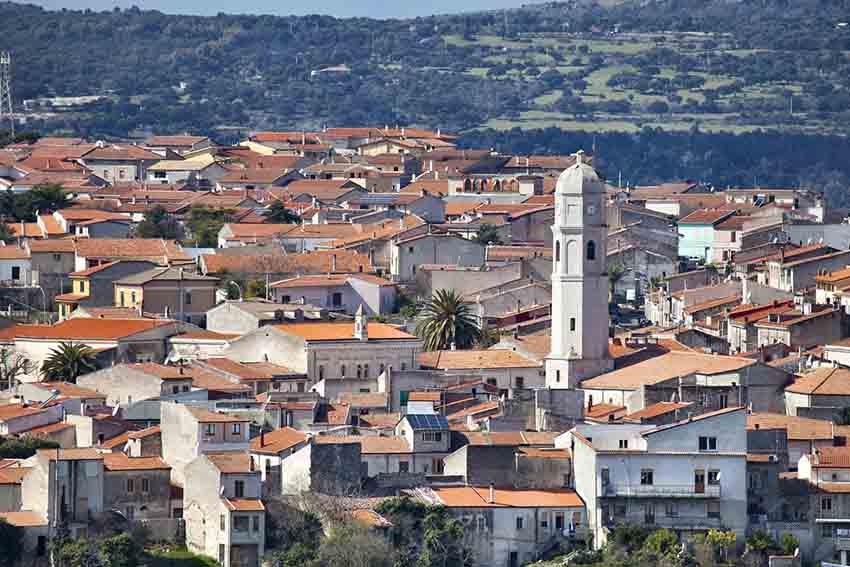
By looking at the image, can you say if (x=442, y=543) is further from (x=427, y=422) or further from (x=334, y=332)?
(x=334, y=332)

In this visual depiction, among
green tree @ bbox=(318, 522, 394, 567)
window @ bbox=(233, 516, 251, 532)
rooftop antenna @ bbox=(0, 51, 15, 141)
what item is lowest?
green tree @ bbox=(318, 522, 394, 567)

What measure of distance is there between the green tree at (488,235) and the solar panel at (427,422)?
30544 mm

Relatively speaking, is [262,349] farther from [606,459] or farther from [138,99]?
[138,99]

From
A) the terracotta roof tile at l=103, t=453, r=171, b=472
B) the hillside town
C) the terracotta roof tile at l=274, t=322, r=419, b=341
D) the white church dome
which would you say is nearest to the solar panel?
the hillside town

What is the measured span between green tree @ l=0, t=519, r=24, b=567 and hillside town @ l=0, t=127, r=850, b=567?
265 mm

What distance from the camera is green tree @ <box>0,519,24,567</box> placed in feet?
182

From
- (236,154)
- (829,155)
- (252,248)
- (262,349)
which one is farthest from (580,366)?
(829,155)

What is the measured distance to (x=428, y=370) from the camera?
69.8 m

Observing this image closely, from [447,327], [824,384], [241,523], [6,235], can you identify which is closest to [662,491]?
[241,523]

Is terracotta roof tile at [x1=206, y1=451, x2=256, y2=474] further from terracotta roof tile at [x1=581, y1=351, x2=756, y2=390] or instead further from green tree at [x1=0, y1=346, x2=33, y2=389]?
green tree at [x1=0, y1=346, x2=33, y2=389]

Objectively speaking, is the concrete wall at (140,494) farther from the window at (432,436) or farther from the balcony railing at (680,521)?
the balcony railing at (680,521)

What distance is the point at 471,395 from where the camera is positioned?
6750 cm

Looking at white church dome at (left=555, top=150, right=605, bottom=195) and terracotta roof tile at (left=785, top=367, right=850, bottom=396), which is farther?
white church dome at (left=555, top=150, right=605, bottom=195)

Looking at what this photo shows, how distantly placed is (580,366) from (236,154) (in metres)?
58.9
